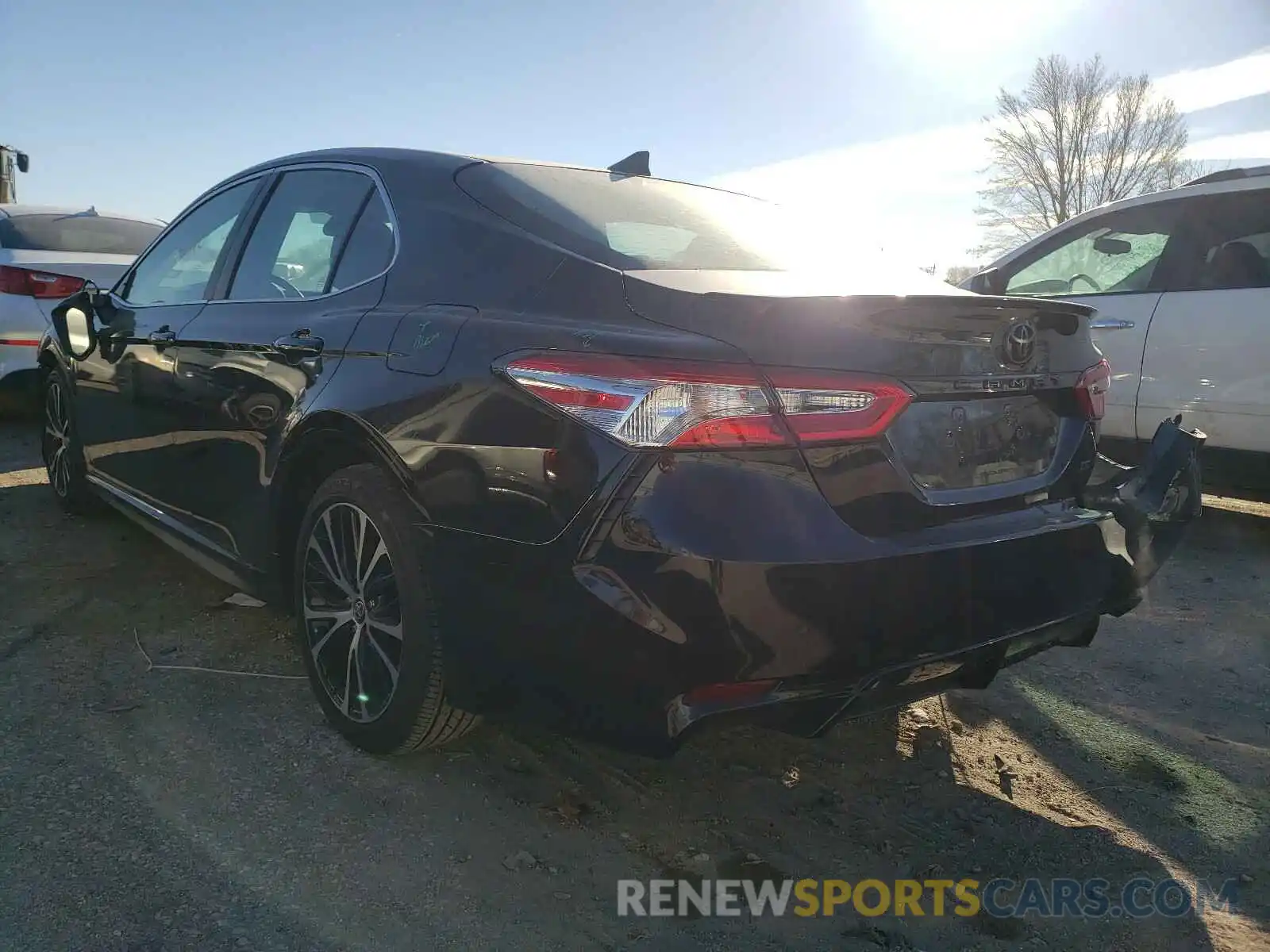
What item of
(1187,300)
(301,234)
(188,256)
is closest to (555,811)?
(301,234)

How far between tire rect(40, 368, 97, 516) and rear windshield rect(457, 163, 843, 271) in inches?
117

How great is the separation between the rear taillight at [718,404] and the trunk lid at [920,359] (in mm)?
41

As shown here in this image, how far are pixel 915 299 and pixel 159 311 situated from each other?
9.60 feet

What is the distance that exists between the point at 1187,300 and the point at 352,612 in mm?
4416

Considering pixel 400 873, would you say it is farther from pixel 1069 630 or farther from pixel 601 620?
pixel 1069 630

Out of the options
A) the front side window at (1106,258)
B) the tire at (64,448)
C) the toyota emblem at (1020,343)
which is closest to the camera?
the toyota emblem at (1020,343)

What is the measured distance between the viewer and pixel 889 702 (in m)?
2.16

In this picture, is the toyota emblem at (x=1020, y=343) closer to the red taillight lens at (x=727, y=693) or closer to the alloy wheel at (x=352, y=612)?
the red taillight lens at (x=727, y=693)

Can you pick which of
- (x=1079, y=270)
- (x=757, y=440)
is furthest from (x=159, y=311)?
(x=1079, y=270)

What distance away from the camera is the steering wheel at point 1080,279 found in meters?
5.49

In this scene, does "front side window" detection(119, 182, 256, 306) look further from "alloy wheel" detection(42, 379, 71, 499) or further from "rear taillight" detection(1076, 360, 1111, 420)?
"rear taillight" detection(1076, 360, 1111, 420)

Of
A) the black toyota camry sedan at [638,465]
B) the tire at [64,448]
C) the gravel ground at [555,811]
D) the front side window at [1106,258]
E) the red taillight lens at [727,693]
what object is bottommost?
the gravel ground at [555,811]

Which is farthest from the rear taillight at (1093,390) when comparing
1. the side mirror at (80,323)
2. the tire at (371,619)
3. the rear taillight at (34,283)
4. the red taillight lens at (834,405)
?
the rear taillight at (34,283)

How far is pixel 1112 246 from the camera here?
214 inches
